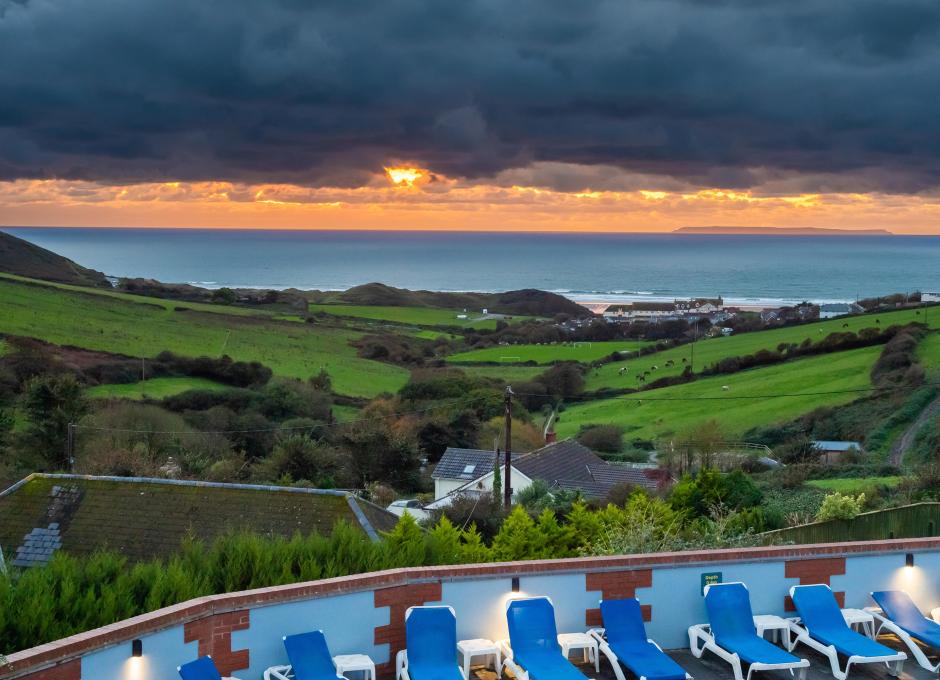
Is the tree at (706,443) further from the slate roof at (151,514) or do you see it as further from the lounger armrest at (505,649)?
the lounger armrest at (505,649)

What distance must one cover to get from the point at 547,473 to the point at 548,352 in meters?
45.8

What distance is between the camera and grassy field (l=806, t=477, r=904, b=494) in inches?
999

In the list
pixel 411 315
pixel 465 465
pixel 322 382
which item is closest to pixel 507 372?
pixel 322 382

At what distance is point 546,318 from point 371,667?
11440 cm

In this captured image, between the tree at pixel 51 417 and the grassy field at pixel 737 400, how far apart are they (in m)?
23.8

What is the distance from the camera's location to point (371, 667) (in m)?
7.34

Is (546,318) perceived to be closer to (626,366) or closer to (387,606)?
(626,366)

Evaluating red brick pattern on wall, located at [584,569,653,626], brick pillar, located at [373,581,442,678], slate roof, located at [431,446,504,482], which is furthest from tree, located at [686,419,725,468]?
brick pillar, located at [373,581,442,678]

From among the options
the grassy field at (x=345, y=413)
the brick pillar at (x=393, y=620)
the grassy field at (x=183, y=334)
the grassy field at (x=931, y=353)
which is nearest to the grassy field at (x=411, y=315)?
the grassy field at (x=183, y=334)

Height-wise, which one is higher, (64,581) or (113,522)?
(64,581)

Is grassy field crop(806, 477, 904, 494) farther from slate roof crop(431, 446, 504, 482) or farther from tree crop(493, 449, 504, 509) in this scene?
slate roof crop(431, 446, 504, 482)

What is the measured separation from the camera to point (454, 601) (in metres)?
7.95

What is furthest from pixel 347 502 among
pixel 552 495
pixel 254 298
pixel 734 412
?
pixel 254 298

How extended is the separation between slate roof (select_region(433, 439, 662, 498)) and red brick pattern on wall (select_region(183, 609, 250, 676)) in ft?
79.7
